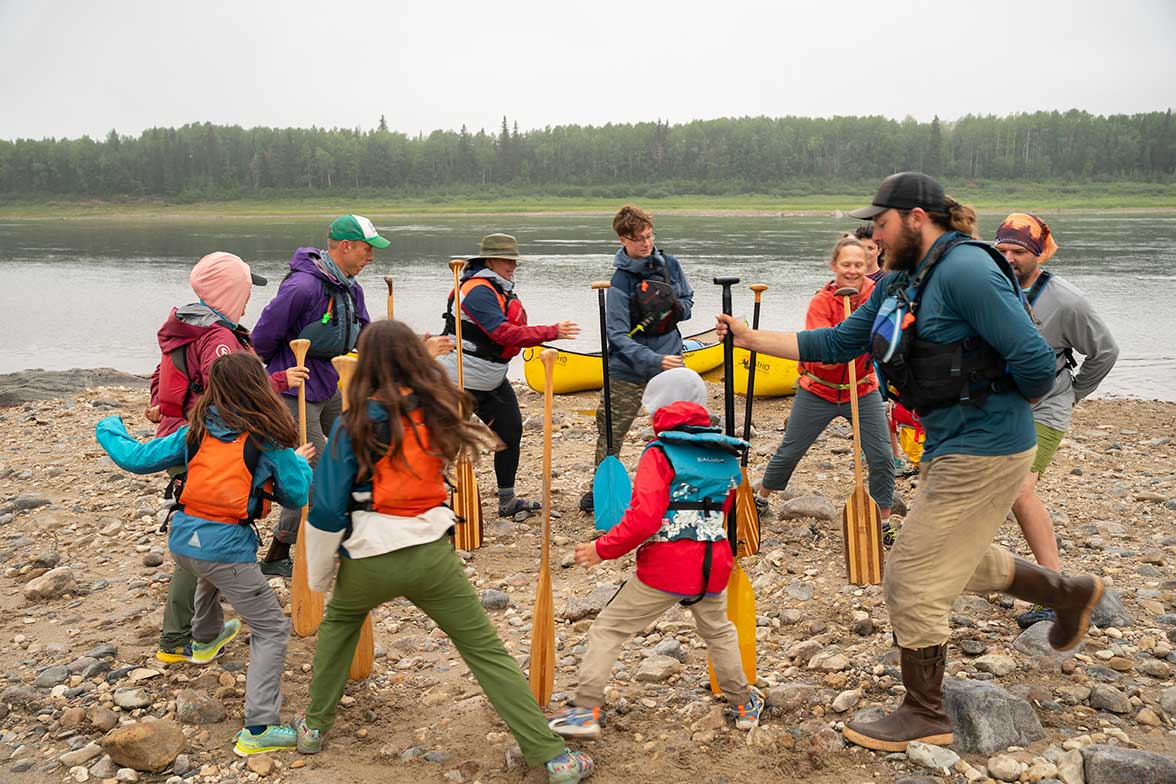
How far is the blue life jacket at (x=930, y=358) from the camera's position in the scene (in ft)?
12.2

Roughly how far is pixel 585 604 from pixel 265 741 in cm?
209

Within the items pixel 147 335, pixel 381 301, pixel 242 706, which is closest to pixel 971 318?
pixel 242 706

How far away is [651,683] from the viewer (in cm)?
469

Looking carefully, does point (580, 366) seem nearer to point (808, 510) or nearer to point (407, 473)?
point (808, 510)

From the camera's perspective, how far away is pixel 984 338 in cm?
366

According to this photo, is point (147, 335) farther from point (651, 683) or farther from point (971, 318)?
point (971, 318)

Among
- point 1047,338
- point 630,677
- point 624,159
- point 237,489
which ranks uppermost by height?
point 624,159

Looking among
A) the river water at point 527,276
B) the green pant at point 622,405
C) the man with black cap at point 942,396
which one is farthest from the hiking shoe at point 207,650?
the river water at point 527,276

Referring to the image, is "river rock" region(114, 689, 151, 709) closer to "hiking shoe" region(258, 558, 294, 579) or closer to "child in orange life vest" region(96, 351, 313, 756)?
"child in orange life vest" region(96, 351, 313, 756)

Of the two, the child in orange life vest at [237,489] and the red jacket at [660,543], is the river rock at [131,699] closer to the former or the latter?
the child in orange life vest at [237,489]

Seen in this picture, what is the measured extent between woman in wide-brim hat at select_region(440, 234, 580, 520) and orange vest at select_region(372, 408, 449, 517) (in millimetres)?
3099

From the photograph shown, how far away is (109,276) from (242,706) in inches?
1211

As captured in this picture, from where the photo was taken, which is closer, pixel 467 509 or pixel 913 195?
pixel 913 195

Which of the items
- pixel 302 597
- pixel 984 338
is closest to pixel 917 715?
pixel 984 338
